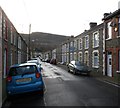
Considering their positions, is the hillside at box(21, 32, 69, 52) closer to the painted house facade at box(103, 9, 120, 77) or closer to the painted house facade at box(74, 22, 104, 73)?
the painted house facade at box(74, 22, 104, 73)

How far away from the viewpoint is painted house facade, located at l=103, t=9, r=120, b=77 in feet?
56.9

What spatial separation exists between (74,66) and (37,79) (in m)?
12.8

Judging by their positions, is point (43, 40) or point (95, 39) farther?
point (43, 40)

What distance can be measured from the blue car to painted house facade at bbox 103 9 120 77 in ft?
33.9

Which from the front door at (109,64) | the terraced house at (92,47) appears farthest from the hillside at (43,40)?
the front door at (109,64)

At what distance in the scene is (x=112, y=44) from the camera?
1842 centimetres

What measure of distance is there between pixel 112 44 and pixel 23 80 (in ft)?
39.2

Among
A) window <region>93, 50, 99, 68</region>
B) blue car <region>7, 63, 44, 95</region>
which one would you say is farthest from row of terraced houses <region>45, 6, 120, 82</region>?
blue car <region>7, 63, 44, 95</region>

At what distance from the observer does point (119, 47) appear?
17.0 metres

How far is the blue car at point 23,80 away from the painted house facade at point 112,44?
10.3 metres

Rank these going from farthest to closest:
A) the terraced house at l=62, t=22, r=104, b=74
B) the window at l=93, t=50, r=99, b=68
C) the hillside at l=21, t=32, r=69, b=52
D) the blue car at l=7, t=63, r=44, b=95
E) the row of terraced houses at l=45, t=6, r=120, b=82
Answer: the hillside at l=21, t=32, r=69, b=52 → the window at l=93, t=50, r=99, b=68 → the terraced house at l=62, t=22, r=104, b=74 → the row of terraced houses at l=45, t=6, r=120, b=82 → the blue car at l=7, t=63, r=44, b=95

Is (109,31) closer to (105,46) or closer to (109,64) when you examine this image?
(105,46)

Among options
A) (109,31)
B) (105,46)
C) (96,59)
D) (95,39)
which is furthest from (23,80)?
(95,39)

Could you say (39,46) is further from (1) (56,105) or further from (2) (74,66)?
(1) (56,105)
